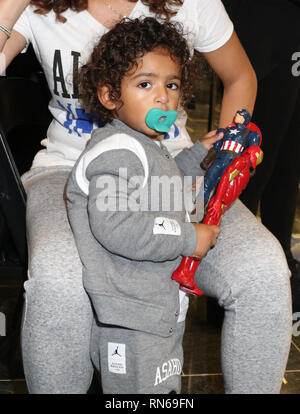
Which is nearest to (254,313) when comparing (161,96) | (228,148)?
(228,148)

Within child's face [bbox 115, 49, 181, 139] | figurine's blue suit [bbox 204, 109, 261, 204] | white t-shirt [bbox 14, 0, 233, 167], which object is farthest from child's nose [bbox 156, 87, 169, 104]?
white t-shirt [bbox 14, 0, 233, 167]

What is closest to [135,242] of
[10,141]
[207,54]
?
[207,54]

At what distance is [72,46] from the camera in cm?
134

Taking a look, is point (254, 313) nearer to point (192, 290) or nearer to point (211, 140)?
point (192, 290)

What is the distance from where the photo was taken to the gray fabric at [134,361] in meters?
1.06

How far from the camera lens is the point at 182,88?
1.32 metres

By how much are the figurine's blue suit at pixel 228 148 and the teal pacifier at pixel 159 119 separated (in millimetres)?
138

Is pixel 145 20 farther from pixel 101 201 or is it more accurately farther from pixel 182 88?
pixel 101 201

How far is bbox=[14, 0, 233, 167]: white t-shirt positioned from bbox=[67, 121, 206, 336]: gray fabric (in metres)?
0.26

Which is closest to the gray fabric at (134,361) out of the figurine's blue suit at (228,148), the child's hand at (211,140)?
the figurine's blue suit at (228,148)

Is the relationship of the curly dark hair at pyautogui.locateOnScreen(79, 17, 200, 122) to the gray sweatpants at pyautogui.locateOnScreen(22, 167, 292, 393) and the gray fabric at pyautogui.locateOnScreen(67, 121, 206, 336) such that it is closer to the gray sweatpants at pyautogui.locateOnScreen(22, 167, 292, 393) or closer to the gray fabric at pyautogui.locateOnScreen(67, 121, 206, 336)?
the gray fabric at pyautogui.locateOnScreen(67, 121, 206, 336)

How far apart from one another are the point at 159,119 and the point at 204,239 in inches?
9.6

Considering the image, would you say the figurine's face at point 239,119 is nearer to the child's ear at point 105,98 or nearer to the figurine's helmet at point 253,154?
the figurine's helmet at point 253,154
